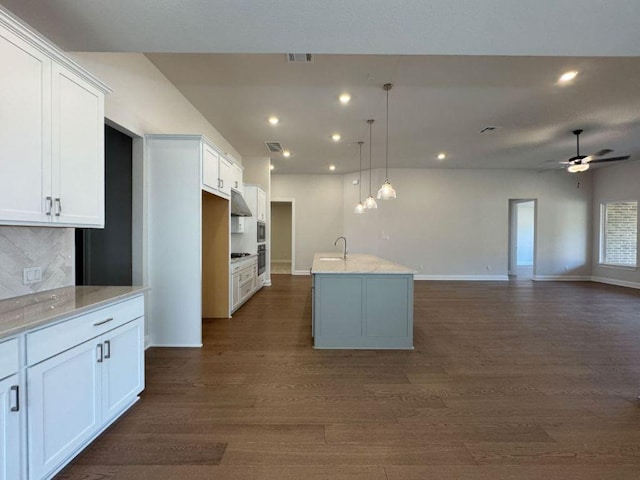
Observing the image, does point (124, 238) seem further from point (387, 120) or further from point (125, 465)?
point (387, 120)

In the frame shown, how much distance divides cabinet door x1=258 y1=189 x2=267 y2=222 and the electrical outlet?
185 inches

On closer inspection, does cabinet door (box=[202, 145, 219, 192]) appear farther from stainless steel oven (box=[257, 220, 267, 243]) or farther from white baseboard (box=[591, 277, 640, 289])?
white baseboard (box=[591, 277, 640, 289])

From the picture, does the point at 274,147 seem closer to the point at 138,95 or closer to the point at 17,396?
the point at 138,95

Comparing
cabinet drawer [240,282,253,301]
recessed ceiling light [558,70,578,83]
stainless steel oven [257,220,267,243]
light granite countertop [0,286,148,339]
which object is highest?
recessed ceiling light [558,70,578,83]

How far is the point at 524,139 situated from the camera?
5.74 metres

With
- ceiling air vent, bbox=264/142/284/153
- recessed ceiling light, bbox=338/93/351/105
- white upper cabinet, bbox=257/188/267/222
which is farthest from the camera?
white upper cabinet, bbox=257/188/267/222

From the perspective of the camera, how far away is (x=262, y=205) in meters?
6.91

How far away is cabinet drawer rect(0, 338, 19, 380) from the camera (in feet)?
4.17

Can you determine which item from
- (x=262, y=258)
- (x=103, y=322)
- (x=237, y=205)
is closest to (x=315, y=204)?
(x=262, y=258)

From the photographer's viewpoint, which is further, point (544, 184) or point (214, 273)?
point (544, 184)

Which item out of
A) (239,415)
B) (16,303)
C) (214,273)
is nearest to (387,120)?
(214,273)

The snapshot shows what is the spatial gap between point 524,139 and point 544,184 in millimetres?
3597

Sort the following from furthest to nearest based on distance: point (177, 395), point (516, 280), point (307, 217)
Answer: point (307, 217) → point (516, 280) → point (177, 395)

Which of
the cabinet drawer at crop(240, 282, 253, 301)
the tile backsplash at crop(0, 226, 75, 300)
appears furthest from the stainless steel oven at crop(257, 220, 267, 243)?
the tile backsplash at crop(0, 226, 75, 300)
